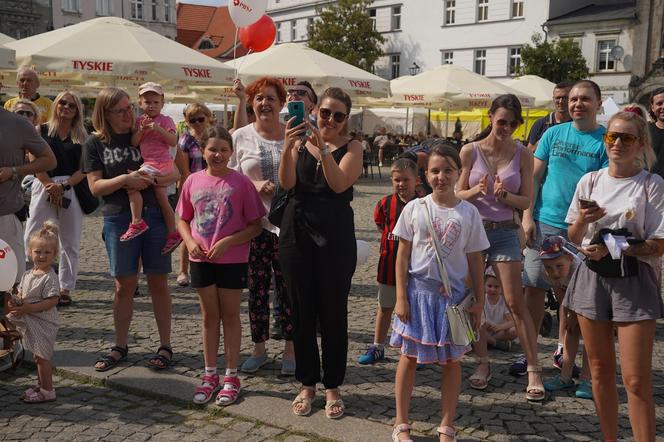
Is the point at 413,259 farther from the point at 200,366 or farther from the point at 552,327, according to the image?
the point at 552,327

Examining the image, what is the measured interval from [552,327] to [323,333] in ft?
9.72

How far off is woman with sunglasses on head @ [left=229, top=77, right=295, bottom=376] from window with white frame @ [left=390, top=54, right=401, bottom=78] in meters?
48.6

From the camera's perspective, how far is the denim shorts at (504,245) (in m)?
4.64

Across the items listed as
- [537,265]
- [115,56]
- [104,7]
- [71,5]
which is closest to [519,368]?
[537,265]

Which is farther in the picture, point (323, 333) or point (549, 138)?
point (549, 138)

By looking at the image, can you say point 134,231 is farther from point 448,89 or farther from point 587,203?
point 448,89

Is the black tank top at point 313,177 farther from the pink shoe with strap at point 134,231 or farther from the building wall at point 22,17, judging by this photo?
the building wall at point 22,17

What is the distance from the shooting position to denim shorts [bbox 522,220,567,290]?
488 cm

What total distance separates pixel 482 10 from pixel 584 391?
45.9 m

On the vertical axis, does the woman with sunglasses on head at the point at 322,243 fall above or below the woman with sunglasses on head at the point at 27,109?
below

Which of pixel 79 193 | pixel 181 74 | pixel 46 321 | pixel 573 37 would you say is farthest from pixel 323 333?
pixel 573 37

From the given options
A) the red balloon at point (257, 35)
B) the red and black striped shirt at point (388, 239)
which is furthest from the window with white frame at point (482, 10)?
the red and black striped shirt at point (388, 239)

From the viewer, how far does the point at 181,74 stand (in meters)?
9.98

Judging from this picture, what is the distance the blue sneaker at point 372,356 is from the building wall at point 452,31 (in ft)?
141
